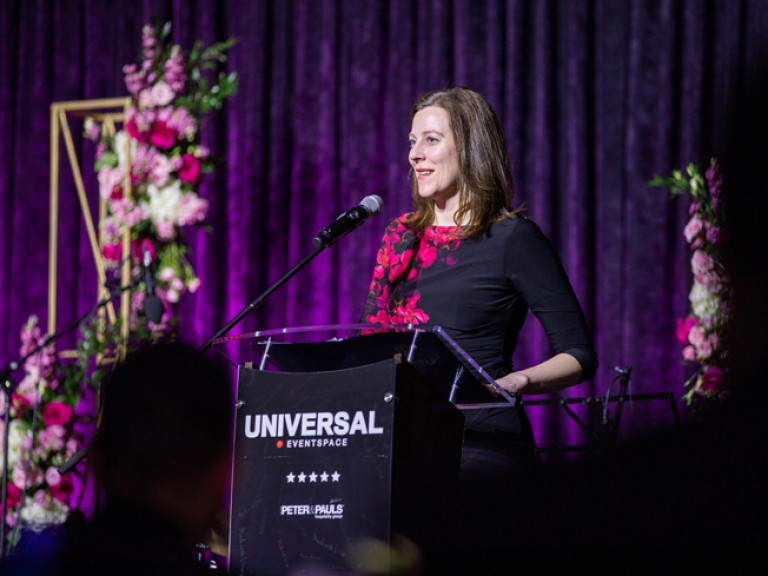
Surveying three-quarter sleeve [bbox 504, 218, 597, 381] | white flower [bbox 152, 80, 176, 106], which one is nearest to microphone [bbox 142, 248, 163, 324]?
white flower [bbox 152, 80, 176, 106]

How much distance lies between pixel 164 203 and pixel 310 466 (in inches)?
115

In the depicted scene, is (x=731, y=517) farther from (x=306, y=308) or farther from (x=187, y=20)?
(x=187, y=20)

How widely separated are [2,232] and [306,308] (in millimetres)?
1683

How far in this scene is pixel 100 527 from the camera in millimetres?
2158

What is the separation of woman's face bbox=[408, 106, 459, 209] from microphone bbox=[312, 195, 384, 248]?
0.13 m

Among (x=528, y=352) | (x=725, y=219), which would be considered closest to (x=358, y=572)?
(x=725, y=219)

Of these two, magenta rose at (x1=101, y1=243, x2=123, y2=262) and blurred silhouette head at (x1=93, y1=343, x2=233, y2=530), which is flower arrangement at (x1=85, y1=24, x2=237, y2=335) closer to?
magenta rose at (x1=101, y1=243, x2=123, y2=262)

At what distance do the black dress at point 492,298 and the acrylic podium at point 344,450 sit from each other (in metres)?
0.44

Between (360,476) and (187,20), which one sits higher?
(187,20)


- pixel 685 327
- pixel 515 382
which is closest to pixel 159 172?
pixel 685 327

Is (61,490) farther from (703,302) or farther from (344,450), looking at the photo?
(344,450)

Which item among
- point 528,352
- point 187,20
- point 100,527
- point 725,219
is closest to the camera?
point 100,527

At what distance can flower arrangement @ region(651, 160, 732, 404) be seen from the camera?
11.7ft

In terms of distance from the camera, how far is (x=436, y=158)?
2.51 metres
